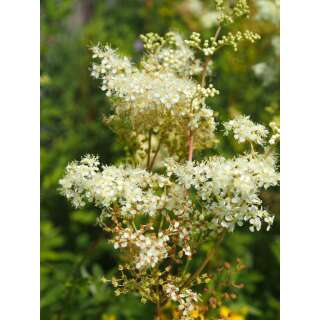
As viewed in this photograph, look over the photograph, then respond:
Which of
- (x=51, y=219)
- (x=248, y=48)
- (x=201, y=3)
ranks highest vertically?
(x=201, y=3)

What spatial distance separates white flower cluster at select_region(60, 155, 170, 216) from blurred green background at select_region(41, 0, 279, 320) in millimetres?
343

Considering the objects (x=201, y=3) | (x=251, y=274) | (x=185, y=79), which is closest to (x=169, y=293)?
(x=185, y=79)

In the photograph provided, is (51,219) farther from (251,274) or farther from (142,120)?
(142,120)

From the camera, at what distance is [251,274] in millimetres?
2422

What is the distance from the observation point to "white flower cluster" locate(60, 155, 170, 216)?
1230mm

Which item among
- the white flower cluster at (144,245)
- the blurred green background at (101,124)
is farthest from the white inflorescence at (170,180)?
the blurred green background at (101,124)

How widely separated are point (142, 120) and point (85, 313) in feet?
3.11

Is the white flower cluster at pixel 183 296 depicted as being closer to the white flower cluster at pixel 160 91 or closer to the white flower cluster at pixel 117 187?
the white flower cluster at pixel 117 187

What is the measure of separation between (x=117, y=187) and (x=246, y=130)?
0.32 meters

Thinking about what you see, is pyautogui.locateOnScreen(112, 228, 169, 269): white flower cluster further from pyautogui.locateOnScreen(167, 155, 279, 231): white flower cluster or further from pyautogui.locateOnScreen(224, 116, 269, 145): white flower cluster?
pyautogui.locateOnScreen(224, 116, 269, 145): white flower cluster

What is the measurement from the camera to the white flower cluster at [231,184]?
1.20 metres

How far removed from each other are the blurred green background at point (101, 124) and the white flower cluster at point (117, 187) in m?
0.34

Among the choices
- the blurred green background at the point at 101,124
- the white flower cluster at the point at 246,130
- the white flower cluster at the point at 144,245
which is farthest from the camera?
the blurred green background at the point at 101,124

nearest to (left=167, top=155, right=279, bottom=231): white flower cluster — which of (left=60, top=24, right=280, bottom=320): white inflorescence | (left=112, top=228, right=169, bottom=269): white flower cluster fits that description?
(left=60, top=24, right=280, bottom=320): white inflorescence
